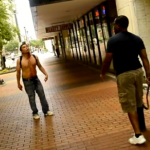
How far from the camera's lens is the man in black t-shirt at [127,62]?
4.23m

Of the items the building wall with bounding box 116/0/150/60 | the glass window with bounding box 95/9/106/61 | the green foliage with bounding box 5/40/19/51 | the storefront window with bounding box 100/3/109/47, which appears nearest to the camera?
the building wall with bounding box 116/0/150/60

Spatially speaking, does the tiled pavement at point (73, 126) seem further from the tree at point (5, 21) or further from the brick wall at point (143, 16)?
the tree at point (5, 21)

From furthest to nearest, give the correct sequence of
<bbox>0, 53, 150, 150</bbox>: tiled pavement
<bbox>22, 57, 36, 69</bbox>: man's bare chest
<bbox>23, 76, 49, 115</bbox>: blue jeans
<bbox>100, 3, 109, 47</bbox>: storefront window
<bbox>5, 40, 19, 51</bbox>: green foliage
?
<bbox>5, 40, 19, 51</bbox>: green foliage, <bbox>100, 3, 109, 47</bbox>: storefront window, <bbox>23, 76, 49, 115</bbox>: blue jeans, <bbox>22, 57, 36, 69</bbox>: man's bare chest, <bbox>0, 53, 150, 150</bbox>: tiled pavement

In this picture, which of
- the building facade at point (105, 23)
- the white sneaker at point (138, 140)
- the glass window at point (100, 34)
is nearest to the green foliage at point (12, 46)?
the building facade at point (105, 23)

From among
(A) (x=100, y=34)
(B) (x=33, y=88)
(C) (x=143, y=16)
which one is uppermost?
(C) (x=143, y=16)

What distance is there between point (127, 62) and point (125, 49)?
0.63 ft

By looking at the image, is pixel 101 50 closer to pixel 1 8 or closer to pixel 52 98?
pixel 52 98

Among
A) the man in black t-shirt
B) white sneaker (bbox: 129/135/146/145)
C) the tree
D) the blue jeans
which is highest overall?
the tree

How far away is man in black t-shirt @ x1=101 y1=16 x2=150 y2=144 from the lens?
13.9ft

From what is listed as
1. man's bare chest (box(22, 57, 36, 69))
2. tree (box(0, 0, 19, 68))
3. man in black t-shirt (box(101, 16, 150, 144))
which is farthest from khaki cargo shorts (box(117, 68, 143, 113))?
tree (box(0, 0, 19, 68))

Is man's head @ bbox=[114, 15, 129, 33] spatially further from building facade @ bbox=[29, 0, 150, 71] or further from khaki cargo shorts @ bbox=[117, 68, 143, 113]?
building facade @ bbox=[29, 0, 150, 71]

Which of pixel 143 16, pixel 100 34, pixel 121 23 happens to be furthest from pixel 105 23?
pixel 121 23

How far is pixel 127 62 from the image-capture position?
4.27 m

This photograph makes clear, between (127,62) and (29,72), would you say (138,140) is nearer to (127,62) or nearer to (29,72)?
(127,62)
